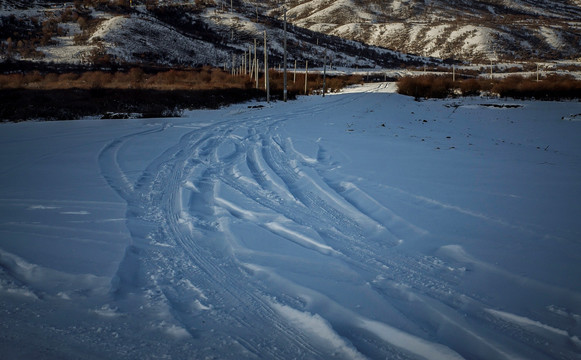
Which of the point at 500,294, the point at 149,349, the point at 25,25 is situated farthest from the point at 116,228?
the point at 25,25

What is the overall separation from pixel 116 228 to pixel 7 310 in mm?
1284

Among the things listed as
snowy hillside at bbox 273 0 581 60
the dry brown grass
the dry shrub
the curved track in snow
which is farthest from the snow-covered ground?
snowy hillside at bbox 273 0 581 60

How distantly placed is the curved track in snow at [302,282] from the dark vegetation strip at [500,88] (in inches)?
1147

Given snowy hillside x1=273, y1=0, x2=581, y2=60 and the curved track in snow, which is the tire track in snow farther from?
snowy hillside x1=273, y1=0, x2=581, y2=60

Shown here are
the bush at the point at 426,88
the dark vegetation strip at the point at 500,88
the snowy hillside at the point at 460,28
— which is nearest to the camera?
the dark vegetation strip at the point at 500,88

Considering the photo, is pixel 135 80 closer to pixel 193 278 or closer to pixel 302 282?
pixel 193 278

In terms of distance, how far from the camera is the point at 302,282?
Result: 2494 mm

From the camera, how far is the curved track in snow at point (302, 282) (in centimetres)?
195

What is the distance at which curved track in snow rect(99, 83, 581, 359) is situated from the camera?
6.39ft

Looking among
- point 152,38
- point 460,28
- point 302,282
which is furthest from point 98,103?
point 460,28

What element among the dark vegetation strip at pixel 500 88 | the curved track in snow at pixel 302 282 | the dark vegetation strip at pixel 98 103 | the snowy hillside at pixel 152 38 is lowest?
the curved track in snow at pixel 302 282

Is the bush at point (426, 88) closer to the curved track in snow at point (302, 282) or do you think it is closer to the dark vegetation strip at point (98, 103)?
the dark vegetation strip at point (98, 103)

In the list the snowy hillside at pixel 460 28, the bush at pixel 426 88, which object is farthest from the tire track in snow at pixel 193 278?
the snowy hillside at pixel 460 28

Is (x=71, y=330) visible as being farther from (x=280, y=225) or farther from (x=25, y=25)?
(x=25, y=25)
